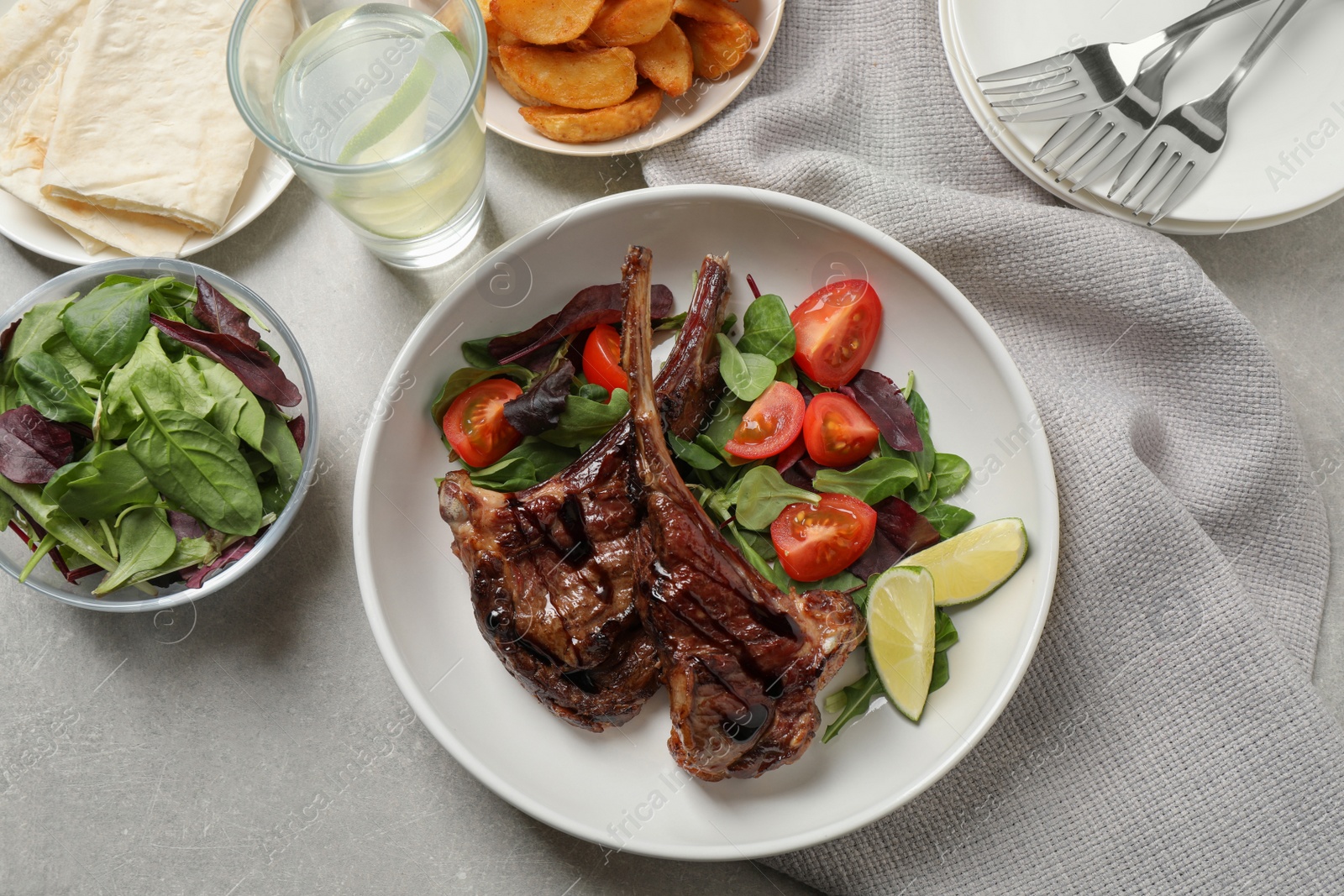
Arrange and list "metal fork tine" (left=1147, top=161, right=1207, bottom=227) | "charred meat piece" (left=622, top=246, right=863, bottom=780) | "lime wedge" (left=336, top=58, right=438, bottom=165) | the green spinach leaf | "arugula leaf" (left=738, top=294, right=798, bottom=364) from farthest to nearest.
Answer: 1. "metal fork tine" (left=1147, top=161, right=1207, bottom=227)
2. "arugula leaf" (left=738, top=294, right=798, bottom=364)
3. "lime wedge" (left=336, top=58, right=438, bottom=165)
4. the green spinach leaf
5. "charred meat piece" (left=622, top=246, right=863, bottom=780)

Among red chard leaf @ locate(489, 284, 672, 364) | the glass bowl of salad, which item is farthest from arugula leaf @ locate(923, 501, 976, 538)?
the glass bowl of salad

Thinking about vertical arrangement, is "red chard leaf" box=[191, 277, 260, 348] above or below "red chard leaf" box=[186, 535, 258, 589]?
above

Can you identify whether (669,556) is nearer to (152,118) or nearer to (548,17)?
(548,17)

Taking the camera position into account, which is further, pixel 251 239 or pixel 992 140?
pixel 251 239

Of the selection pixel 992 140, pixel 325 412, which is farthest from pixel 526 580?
pixel 992 140

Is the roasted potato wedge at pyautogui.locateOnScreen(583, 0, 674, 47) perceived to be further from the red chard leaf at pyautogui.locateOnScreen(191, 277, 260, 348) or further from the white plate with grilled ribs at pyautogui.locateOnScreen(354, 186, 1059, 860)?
the red chard leaf at pyautogui.locateOnScreen(191, 277, 260, 348)

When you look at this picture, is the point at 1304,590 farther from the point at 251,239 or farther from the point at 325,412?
the point at 251,239

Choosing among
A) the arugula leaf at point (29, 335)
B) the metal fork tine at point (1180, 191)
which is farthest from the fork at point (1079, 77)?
the arugula leaf at point (29, 335)
